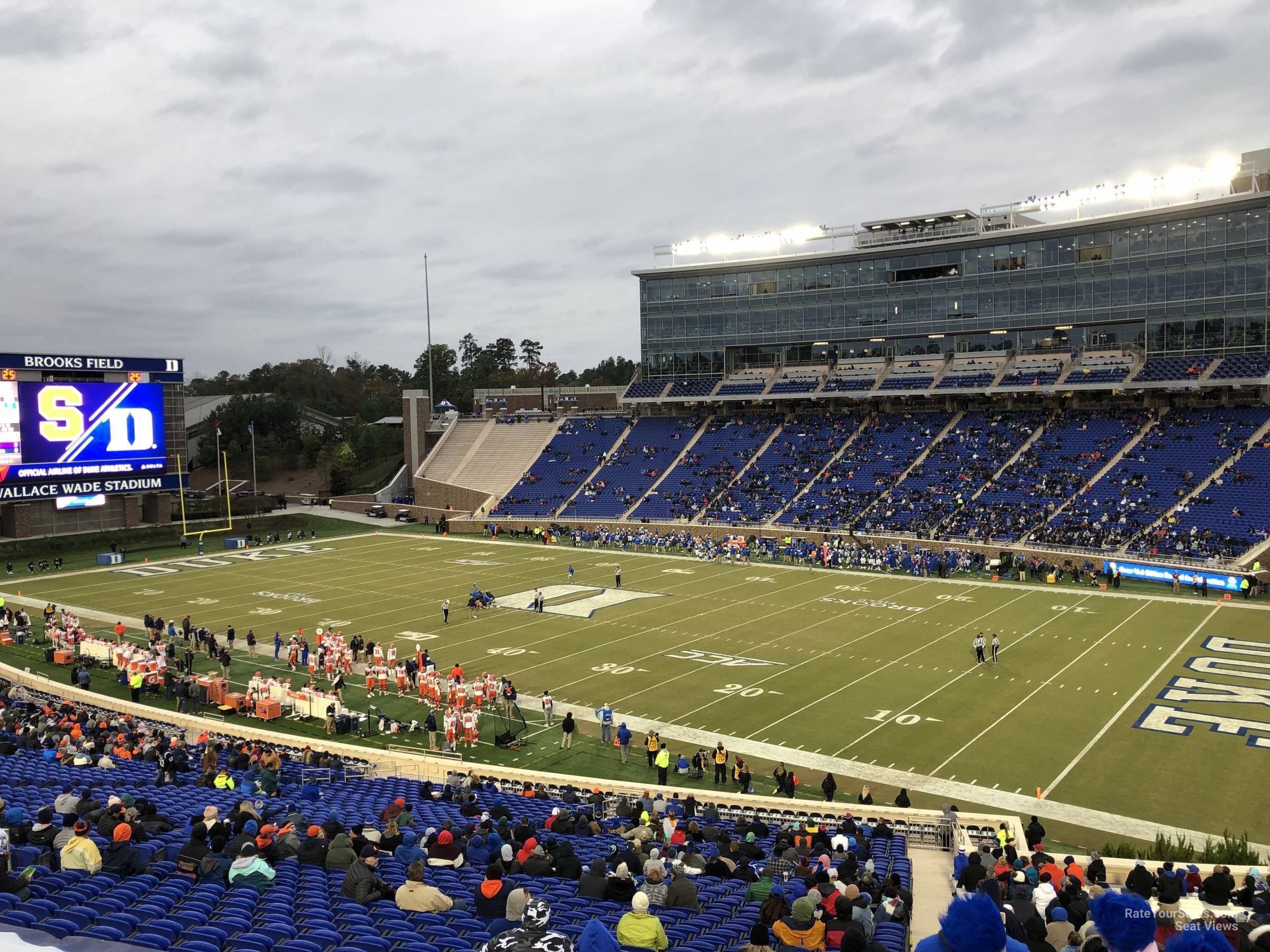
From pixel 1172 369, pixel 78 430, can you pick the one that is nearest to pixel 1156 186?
pixel 1172 369

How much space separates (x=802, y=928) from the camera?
759 centimetres

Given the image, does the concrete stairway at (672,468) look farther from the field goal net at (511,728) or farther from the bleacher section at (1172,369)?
the field goal net at (511,728)

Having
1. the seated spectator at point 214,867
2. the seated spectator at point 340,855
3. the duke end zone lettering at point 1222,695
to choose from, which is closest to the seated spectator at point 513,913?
the seated spectator at point 340,855

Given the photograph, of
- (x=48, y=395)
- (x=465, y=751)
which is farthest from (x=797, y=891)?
(x=48, y=395)

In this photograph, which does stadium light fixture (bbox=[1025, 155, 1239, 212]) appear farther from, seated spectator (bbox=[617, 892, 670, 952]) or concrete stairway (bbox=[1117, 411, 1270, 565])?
seated spectator (bbox=[617, 892, 670, 952])

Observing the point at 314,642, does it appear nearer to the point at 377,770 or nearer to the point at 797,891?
the point at 377,770

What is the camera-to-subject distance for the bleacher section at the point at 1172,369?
52.9 meters

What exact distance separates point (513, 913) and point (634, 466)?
59.8m

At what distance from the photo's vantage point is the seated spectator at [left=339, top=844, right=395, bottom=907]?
877 cm

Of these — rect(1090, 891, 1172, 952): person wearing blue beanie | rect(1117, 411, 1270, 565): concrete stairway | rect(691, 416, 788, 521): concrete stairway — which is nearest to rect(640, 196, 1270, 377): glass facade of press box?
rect(1117, 411, 1270, 565): concrete stairway

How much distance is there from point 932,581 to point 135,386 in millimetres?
45487

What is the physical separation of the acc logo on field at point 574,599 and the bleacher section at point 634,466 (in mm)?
19733

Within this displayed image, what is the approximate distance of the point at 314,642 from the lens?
103ft

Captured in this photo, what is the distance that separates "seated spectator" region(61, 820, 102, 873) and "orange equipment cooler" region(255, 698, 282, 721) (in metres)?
15.9
